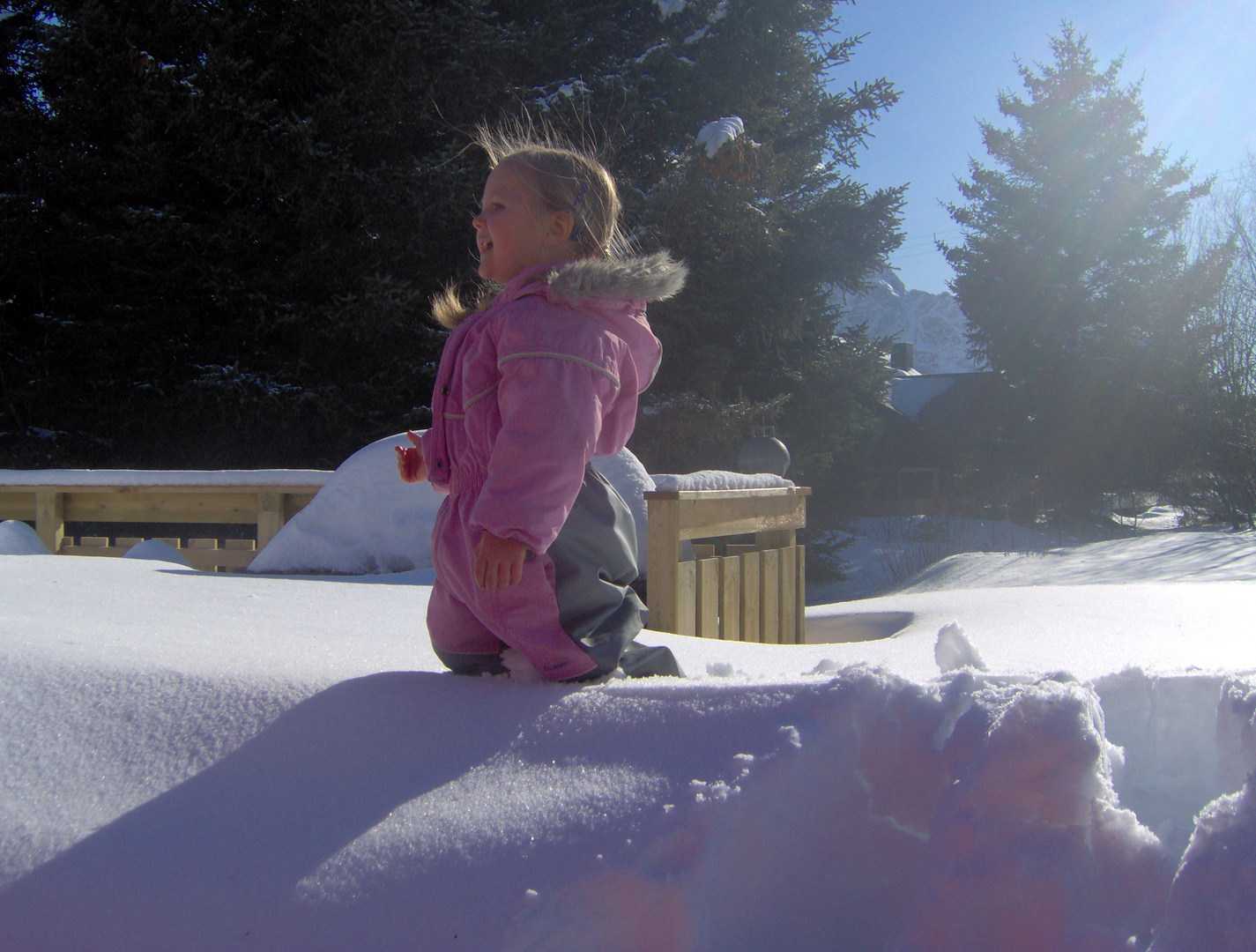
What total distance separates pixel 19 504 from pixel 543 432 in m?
5.41

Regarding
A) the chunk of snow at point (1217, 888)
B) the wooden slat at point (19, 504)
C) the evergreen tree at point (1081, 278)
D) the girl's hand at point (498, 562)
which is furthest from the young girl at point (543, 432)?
Answer: the evergreen tree at point (1081, 278)

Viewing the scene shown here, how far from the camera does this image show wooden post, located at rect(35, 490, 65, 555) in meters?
4.77

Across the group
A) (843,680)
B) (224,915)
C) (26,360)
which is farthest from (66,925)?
(26,360)

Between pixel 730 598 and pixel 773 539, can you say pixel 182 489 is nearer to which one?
pixel 730 598

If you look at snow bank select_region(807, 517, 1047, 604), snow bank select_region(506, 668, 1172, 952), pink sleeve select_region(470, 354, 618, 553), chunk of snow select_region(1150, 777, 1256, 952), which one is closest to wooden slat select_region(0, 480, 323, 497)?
pink sleeve select_region(470, 354, 618, 553)

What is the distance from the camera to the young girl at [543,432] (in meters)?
1.17

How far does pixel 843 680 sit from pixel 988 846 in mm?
242

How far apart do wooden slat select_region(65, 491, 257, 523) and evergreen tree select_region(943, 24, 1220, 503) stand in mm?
16355

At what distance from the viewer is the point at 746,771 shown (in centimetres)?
92

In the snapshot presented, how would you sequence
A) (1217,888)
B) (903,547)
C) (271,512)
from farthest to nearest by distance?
(903,547), (271,512), (1217,888)

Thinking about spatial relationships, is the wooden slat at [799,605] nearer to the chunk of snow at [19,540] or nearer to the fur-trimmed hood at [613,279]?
the fur-trimmed hood at [613,279]

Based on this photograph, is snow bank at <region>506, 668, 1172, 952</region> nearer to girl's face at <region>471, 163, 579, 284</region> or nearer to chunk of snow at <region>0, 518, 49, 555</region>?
girl's face at <region>471, 163, 579, 284</region>

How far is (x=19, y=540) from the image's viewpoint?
4.25 meters

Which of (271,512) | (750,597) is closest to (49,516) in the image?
(271,512)
